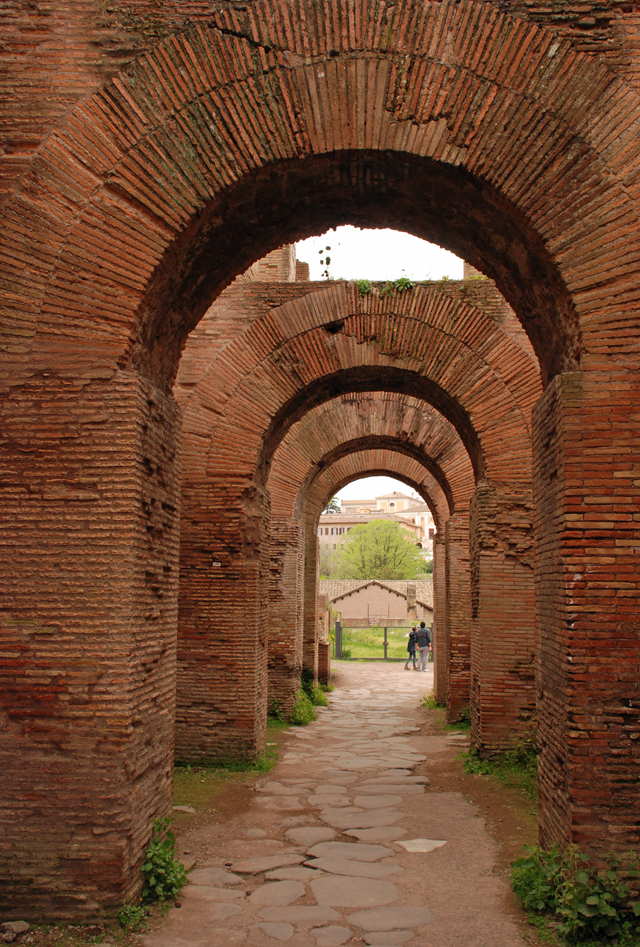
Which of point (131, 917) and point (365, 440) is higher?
point (365, 440)

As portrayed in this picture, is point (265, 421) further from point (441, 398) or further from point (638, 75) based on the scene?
point (638, 75)

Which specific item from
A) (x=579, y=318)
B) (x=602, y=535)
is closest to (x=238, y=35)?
(x=579, y=318)

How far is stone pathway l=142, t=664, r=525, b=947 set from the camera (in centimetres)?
409

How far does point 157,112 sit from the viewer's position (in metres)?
4.46

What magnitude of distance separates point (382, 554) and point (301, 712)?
118 ft

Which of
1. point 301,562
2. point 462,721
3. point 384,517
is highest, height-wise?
point 384,517

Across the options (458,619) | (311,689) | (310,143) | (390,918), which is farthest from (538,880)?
(311,689)

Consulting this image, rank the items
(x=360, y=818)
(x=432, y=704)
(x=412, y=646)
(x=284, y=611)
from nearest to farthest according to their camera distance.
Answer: (x=360, y=818), (x=284, y=611), (x=432, y=704), (x=412, y=646)

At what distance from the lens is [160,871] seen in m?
4.37

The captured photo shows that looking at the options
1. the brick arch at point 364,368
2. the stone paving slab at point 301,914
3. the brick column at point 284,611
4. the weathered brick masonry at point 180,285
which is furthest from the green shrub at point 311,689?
the stone paving slab at point 301,914

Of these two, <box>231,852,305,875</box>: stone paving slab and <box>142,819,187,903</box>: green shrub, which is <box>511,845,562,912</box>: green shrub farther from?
<box>142,819,187,903</box>: green shrub

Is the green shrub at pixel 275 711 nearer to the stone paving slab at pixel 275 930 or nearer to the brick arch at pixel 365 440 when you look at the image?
the brick arch at pixel 365 440

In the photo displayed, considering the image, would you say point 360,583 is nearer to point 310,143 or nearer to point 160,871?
point 160,871

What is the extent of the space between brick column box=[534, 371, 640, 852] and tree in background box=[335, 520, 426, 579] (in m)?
42.9
